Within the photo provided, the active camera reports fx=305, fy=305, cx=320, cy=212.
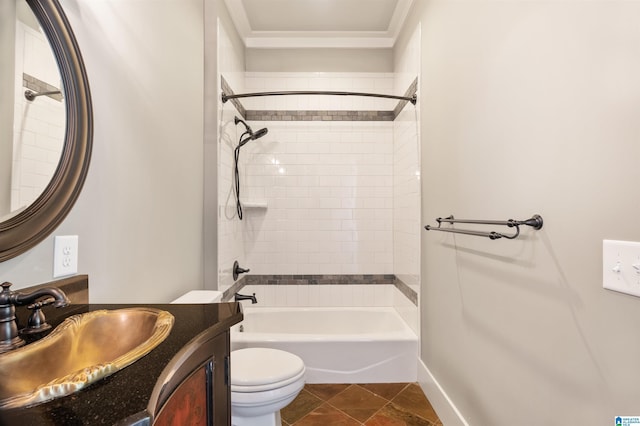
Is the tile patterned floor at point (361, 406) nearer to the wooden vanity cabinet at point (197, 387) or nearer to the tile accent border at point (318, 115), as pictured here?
the wooden vanity cabinet at point (197, 387)

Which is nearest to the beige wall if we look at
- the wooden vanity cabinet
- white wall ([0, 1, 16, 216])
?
the wooden vanity cabinet

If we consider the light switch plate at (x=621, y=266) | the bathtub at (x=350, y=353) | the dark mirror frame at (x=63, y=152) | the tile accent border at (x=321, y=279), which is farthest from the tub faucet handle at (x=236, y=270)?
the light switch plate at (x=621, y=266)

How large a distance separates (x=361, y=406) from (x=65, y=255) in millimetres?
1861

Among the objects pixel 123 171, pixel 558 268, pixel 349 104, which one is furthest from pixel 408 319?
pixel 123 171

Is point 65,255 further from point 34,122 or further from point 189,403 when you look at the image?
point 189,403

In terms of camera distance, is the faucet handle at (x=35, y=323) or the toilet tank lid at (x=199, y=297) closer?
the faucet handle at (x=35, y=323)

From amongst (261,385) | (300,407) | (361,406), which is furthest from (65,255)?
(361,406)

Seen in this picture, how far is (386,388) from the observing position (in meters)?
2.19

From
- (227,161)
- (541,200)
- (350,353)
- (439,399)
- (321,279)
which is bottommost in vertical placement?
(439,399)

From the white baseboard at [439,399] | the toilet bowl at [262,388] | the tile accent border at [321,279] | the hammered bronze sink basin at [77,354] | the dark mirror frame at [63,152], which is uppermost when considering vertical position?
the dark mirror frame at [63,152]

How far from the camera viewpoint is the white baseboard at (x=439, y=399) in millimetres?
1658

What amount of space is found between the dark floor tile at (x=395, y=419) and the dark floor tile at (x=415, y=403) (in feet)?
0.11

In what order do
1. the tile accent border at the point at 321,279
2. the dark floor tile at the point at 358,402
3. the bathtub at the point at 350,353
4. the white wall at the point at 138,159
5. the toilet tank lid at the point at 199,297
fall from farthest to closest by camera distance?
the tile accent border at the point at 321,279 < the bathtub at the point at 350,353 < the dark floor tile at the point at 358,402 < the toilet tank lid at the point at 199,297 < the white wall at the point at 138,159

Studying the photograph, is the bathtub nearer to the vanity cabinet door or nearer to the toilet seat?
the toilet seat
